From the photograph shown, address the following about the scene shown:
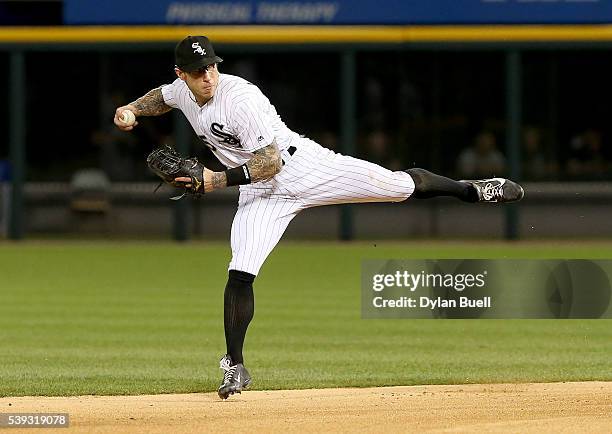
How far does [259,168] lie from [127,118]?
2.68 ft

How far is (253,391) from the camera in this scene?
766cm

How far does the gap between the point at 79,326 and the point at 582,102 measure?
10896 mm

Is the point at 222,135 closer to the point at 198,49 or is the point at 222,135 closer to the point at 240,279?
the point at 198,49

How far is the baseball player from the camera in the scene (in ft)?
22.4

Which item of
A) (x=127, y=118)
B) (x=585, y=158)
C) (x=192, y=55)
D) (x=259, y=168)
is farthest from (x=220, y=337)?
(x=585, y=158)

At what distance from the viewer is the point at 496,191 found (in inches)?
309

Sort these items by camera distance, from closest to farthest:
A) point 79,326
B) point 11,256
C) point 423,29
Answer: point 79,326, point 11,256, point 423,29

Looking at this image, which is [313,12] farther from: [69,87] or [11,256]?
[11,256]

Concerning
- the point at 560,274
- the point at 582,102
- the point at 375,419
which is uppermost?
the point at 582,102

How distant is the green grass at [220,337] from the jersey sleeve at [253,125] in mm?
1634

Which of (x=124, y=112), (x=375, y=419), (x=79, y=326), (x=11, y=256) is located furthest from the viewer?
(x=11, y=256)

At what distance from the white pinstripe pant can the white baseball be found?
684mm

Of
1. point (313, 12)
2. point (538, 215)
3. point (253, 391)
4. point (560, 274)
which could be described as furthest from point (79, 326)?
point (538, 215)

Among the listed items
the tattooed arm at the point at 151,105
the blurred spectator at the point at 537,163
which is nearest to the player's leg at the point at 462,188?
the tattooed arm at the point at 151,105
